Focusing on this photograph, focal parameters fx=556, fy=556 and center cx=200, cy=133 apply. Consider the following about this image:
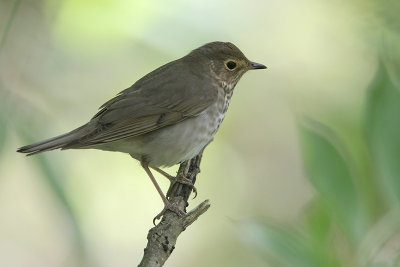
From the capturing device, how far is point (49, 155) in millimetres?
2334

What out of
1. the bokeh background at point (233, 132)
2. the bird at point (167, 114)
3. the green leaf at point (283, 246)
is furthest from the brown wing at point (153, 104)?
the green leaf at point (283, 246)

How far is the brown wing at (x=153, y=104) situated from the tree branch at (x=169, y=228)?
55 cm

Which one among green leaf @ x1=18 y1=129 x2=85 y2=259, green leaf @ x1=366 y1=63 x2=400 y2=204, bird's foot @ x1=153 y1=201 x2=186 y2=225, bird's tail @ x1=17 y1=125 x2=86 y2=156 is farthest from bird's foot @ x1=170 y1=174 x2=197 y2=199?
green leaf @ x1=366 y1=63 x2=400 y2=204

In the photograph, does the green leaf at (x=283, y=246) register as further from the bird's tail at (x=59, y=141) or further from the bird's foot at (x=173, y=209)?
the bird's foot at (x=173, y=209)

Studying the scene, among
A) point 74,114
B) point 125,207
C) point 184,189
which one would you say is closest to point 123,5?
point 74,114

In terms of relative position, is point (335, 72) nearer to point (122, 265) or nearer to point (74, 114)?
point (74, 114)

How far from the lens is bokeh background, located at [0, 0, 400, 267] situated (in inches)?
66.3

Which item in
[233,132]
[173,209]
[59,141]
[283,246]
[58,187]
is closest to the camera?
[283,246]

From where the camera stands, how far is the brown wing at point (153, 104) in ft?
13.0

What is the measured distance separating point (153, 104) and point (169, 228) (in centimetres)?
122

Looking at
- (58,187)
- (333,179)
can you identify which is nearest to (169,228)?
(58,187)

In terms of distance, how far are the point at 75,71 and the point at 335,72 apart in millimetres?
2254

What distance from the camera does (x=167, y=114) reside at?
13.9 ft

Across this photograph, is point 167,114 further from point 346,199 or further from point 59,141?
point 346,199
